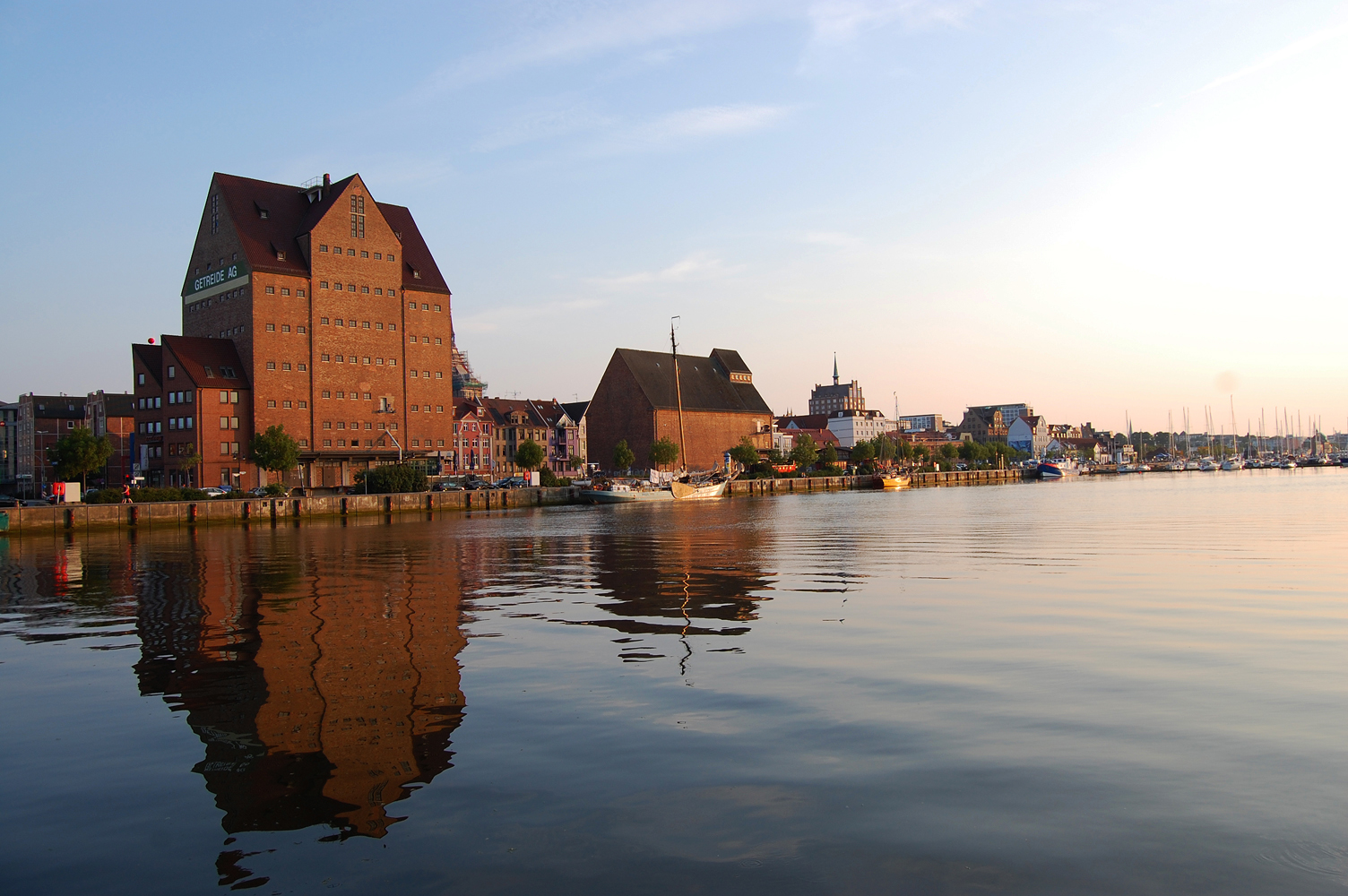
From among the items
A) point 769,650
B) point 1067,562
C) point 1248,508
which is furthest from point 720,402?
point 769,650

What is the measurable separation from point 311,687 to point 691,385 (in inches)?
5433

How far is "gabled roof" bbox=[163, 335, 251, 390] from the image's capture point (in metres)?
88.2

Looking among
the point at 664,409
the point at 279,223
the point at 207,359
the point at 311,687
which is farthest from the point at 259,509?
the point at 664,409

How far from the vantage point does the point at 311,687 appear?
36.1 ft

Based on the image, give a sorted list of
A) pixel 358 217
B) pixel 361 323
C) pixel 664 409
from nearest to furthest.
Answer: pixel 361 323 < pixel 358 217 < pixel 664 409

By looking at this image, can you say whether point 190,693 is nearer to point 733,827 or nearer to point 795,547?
point 733,827

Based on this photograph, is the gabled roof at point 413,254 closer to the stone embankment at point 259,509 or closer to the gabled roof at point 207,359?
the gabled roof at point 207,359

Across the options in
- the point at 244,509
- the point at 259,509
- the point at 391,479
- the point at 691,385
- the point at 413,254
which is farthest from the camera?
the point at 691,385

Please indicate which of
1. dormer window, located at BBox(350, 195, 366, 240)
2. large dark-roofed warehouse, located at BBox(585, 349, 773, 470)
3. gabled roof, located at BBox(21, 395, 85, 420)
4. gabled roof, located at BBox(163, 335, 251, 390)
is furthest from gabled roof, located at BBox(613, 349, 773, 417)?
gabled roof, located at BBox(21, 395, 85, 420)

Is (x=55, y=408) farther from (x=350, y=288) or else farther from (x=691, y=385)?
(x=691, y=385)

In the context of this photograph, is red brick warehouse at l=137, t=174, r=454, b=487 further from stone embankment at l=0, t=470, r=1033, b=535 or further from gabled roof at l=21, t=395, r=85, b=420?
gabled roof at l=21, t=395, r=85, b=420

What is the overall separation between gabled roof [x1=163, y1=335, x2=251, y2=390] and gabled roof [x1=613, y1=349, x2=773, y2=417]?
199 feet

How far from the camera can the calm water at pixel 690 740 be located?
5883 mm

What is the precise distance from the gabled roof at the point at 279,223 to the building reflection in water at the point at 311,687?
7881 cm
